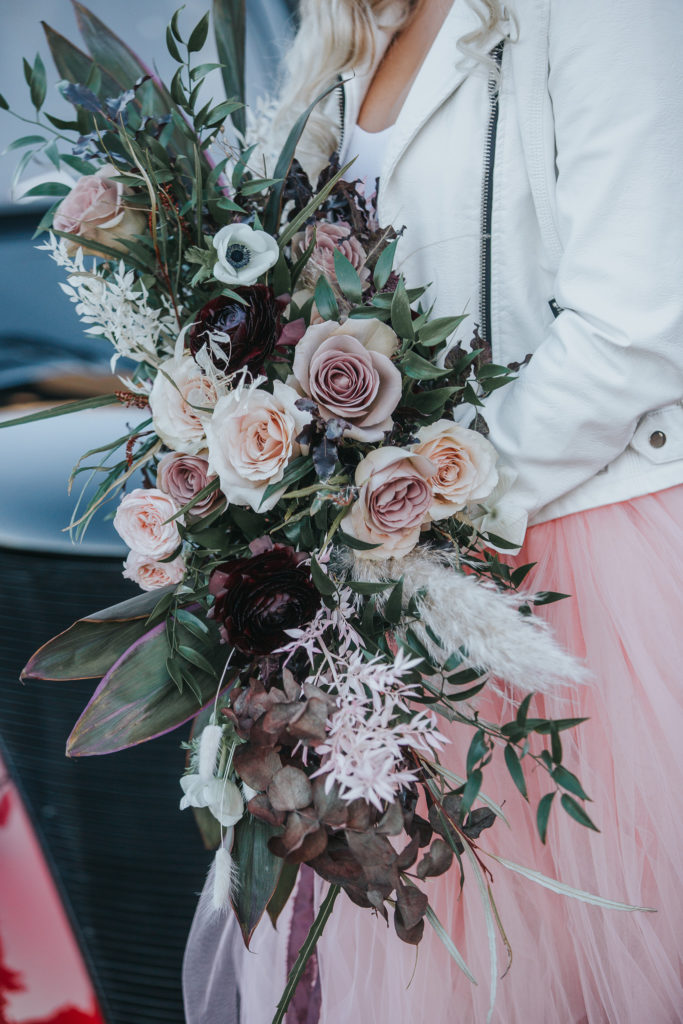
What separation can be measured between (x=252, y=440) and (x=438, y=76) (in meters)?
0.46

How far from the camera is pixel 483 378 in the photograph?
22.5 inches

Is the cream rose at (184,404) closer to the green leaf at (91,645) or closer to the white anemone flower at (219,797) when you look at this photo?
the green leaf at (91,645)

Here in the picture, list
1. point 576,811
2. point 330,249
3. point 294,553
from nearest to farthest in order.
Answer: point 576,811
point 294,553
point 330,249

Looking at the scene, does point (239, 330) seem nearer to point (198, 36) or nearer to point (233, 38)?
point (198, 36)

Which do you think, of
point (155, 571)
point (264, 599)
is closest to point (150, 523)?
point (155, 571)

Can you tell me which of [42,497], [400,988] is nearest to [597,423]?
[400,988]

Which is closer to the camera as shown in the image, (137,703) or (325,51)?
(137,703)

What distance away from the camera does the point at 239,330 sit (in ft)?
1.80

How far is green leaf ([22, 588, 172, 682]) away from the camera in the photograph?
60cm

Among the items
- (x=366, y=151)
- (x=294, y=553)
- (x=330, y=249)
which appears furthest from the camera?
(x=366, y=151)

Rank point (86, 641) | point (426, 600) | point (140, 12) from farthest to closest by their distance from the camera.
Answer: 1. point (140, 12)
2. point (86, 641)
3. point (426, 600)

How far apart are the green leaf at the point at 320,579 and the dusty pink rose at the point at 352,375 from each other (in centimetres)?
10

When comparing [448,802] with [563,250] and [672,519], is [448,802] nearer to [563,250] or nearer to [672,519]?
[672,519]

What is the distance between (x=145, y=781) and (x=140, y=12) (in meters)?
1.11
